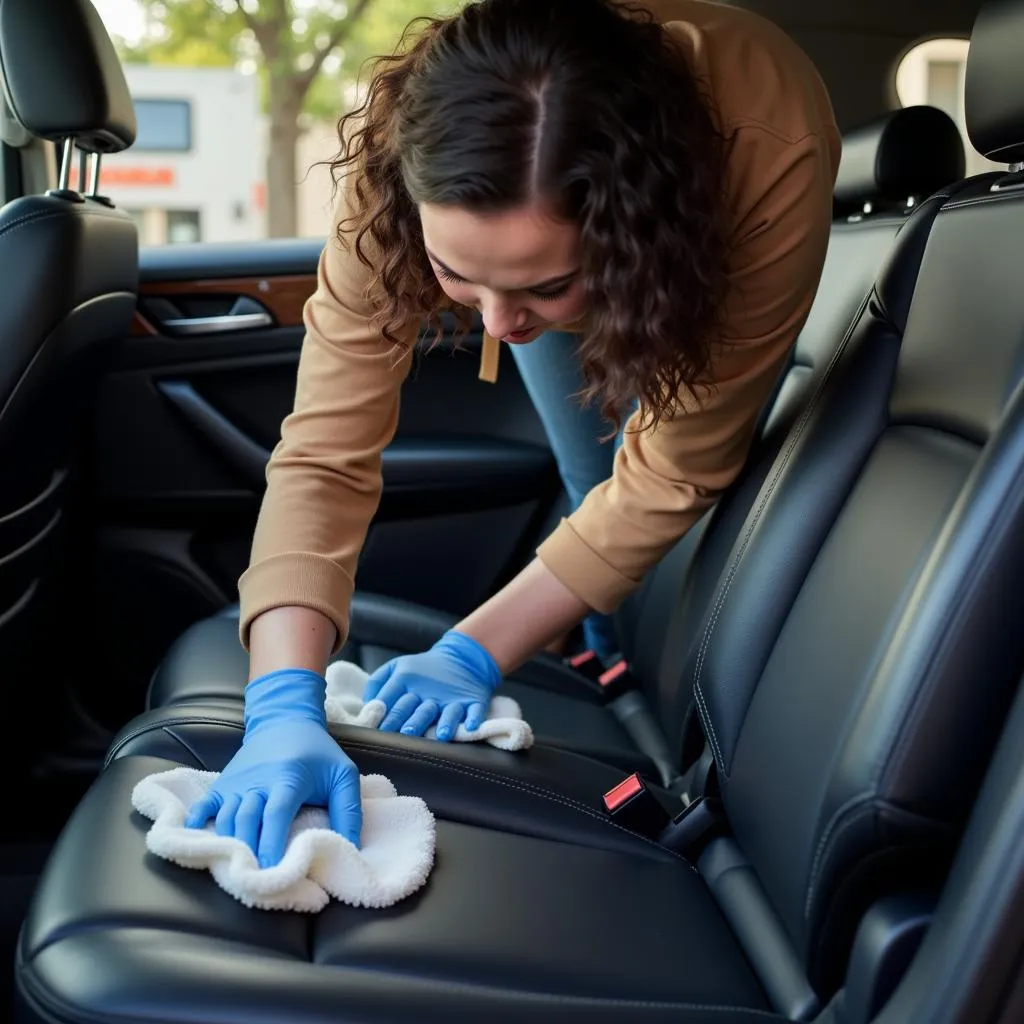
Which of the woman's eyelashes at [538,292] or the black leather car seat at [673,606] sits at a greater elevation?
the woman's eyelashes at [538,292]

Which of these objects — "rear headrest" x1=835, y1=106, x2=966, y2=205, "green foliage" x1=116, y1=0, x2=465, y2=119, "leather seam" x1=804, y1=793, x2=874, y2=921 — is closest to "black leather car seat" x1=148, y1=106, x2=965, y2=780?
"rear headrest" x1=835, y1=106, x2=966, y2=205

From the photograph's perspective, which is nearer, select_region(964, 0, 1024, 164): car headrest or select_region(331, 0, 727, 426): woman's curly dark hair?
select_region(331, 0, 727, 426): woman's curly dark hair

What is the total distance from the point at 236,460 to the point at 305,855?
1.30 m

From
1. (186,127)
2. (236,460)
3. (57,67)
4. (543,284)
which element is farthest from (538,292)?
(186,127)

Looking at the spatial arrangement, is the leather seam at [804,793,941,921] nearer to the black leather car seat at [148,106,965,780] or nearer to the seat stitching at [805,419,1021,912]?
the seat stitching at [805,419,1021,912]

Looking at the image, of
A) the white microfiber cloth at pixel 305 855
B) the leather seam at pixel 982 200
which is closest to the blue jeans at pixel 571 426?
the leather seam at pixel 982 200

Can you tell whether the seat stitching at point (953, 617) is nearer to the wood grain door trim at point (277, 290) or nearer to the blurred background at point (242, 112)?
the wood grain door trim at point (277, 290)

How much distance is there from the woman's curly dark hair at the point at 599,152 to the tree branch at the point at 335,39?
12.5 ft

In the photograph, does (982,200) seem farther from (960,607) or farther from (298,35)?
(298,35)

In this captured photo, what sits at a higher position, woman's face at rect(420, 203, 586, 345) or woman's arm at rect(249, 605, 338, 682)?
woman's face at rect(420, 203, 586, 345)

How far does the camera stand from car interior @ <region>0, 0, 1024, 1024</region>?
0.86 metres

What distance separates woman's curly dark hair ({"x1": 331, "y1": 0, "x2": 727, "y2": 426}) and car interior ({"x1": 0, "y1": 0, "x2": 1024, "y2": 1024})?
22 cm

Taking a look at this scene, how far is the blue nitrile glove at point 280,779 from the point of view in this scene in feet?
3.20

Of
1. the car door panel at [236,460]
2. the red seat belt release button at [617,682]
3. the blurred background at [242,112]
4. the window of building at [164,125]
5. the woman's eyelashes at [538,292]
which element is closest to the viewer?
the woman's eyelashes at [538,292]
